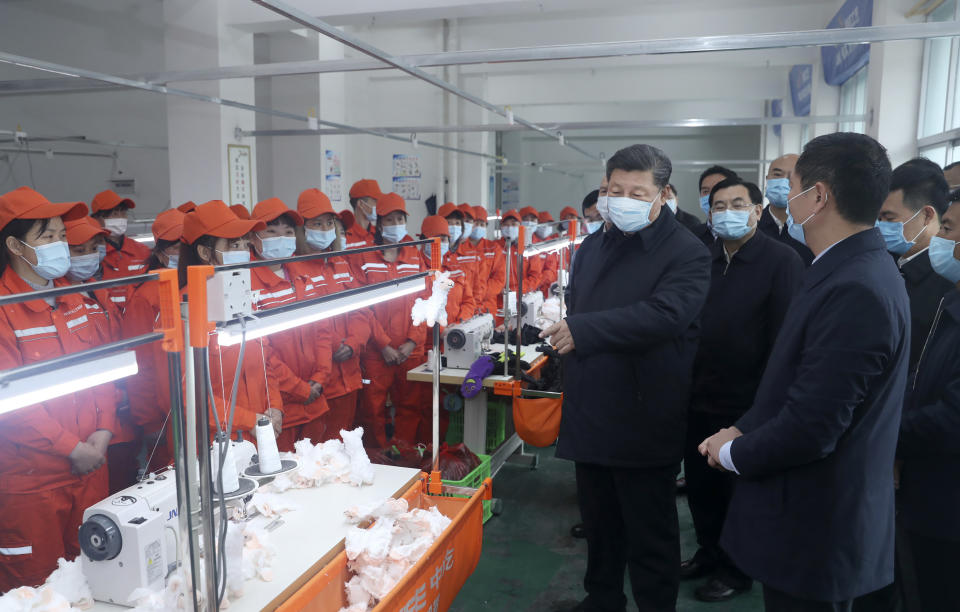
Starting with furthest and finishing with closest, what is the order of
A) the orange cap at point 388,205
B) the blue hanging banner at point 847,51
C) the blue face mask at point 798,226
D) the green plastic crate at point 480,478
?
the blue hanging banner at point 847,51 → the orange cap at point 388,205 → the green plastic crate at point 480,478 → the blue face mask at point 798,226

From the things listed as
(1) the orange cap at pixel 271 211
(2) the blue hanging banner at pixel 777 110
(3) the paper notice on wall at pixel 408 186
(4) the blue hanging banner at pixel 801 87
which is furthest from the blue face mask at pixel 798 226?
(2) the blue hanging banner at pixel 777 110

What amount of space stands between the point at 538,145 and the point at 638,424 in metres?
15.0

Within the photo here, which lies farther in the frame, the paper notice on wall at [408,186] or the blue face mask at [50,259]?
the paper notice on wall at [408,186]

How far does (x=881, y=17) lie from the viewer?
537cm

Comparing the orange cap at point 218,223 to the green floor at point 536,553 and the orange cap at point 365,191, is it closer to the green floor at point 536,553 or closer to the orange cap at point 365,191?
the green floor at point 536,553

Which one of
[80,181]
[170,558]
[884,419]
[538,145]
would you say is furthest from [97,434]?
[538,145]

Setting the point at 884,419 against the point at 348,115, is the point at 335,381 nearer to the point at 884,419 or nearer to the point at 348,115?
the point at 884,419

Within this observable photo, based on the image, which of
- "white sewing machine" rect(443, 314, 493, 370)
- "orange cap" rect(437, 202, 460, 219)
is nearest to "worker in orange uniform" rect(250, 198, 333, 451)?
"white sewing machine" rect(443, 314, 493, 370)

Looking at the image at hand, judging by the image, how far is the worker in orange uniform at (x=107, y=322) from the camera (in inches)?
122

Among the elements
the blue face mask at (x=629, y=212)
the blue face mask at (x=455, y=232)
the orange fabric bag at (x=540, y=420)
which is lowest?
the orange fabric bag at (x=540, y=420)

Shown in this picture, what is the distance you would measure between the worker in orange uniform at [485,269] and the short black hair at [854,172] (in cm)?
485

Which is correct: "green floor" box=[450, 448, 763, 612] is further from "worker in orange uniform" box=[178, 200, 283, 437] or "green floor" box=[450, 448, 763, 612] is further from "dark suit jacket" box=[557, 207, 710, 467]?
"worker in orange uniform" box=[178, 200, 283, 437]

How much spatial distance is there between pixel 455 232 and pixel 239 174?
2489mm

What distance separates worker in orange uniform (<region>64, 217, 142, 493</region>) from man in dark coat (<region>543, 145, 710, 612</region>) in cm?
213
